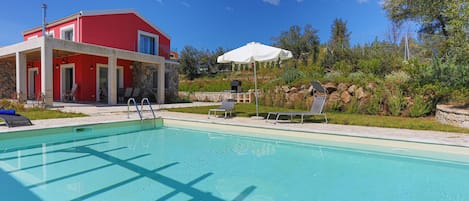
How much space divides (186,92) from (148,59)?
22.5 ft

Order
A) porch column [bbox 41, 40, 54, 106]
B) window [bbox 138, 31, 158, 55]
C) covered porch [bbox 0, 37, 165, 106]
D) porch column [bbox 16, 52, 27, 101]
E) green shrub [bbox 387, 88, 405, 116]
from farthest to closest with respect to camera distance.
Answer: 1. window [bbox 138, 31, 158, 55]
2. covered porch [bbox 0, 37, 165, 106]
3. porch column [bbox 16, 52, 27, 101]
4. porch column [bbox 41, 40, 54, 106]
5. green shrub [bbox 387, 88, 405, 116]

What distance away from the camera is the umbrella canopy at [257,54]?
7.88 meters

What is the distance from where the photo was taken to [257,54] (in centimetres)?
798

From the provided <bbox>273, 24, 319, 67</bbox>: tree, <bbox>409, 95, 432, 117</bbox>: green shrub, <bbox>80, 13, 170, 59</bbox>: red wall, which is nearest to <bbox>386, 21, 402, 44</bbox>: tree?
<bbox>273, 24, 319, 67</bbox>: tree

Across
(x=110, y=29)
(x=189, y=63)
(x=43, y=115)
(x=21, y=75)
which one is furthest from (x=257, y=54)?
(x=189, y=63)

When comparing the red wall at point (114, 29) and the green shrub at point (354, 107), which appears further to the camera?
the red wall at point (114, 29)

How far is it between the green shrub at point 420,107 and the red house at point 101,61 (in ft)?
42.1

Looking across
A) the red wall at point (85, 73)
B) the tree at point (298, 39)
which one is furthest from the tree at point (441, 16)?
the red wall at point (85, 73)

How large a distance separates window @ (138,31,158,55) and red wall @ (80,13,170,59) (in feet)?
0.95

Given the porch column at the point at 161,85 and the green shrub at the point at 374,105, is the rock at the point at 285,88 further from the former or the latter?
the porch column at the point at 161,85

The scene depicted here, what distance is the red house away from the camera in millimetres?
14138

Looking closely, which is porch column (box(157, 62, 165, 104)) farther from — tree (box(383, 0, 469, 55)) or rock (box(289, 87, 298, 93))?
tree (box(383, 0, 469, 55))

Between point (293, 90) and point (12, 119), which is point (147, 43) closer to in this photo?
point (293, 90)

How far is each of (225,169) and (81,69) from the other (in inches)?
568
